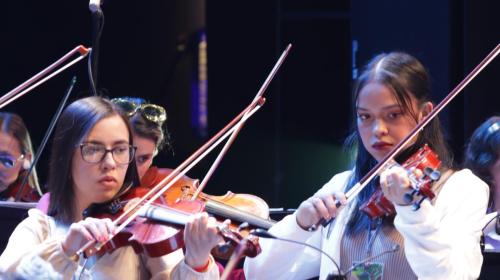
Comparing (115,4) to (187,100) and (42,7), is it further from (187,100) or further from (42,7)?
(187,100)

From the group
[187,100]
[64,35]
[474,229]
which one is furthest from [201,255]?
[187,100]

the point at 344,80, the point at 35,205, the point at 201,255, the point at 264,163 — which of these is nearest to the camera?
the point at 201,255

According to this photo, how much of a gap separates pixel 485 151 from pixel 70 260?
146cm

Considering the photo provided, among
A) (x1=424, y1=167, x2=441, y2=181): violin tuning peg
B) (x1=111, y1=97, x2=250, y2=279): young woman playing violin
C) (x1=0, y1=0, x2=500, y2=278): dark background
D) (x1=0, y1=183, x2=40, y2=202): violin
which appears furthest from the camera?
(x1=0, y1=0, x2=500, y2=278): dark background

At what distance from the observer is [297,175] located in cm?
551

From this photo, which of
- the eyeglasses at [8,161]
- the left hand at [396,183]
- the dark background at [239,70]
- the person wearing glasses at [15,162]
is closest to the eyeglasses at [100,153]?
the left hand at [396,183]

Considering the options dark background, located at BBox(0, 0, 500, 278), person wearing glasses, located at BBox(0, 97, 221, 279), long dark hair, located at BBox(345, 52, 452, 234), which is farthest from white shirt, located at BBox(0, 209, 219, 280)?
dark background, located at BBox(0, 0, 500, 278)

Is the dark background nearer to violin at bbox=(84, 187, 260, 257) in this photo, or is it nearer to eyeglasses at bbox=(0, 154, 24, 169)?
eyeglasses at bbox=(0, 154, 24, 169)

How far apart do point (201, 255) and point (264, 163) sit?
2.96 meters

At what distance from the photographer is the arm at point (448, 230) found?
6.84 feet

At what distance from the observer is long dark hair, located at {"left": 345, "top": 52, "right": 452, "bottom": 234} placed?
2336 mm

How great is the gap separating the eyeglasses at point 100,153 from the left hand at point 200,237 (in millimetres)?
358

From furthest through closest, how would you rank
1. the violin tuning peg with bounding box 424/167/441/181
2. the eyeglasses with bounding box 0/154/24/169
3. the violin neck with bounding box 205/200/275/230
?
the eyeglasses with bounding box 0/154/24/169
the violin neck with bounding box 205/200/275/230
the violin tuning peg with bounding box 424/167/441/181

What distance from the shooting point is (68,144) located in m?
2.44
